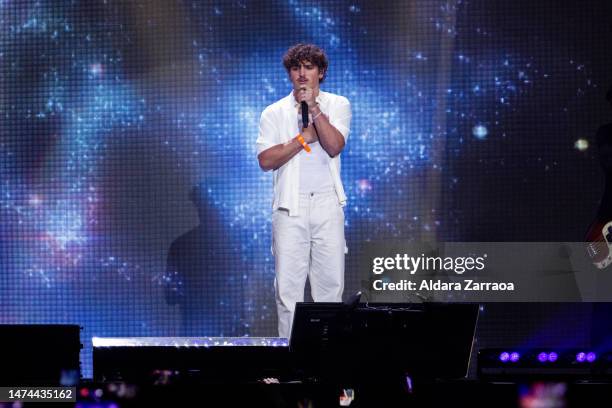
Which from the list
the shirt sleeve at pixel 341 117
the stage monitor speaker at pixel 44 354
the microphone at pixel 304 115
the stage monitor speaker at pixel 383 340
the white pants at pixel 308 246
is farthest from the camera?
the shirt sleeve at pixel 341 117

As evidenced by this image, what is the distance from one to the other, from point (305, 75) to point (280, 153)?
0.48 meters

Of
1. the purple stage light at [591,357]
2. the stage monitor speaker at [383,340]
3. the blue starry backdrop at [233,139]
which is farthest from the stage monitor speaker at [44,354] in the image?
the blue starry backdrop at [233,139]

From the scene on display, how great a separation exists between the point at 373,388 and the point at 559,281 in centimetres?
309

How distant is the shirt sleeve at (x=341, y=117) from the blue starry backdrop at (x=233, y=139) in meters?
0.78

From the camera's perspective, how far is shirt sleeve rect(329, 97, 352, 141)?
14.7 feet

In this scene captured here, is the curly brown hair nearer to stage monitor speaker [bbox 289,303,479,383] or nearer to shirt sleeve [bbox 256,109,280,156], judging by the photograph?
shirt sleeve [bbox 256,109,280,156]

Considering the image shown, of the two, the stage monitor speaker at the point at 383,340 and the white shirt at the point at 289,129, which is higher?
the white shirt at the point at 289,129

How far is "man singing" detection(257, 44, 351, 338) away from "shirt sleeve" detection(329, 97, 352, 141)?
0.07 feet

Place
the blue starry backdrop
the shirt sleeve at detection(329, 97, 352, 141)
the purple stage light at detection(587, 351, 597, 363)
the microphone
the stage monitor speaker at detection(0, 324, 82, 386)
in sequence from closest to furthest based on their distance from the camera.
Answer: the stage monitor speaker at detection(0, 324, 82, 386) → the purple stage light at detection(587, 351, 597, 363) → the microphone → the shirt sleeve at detection(329, 97, 352, 141) → the blue starry backdrop

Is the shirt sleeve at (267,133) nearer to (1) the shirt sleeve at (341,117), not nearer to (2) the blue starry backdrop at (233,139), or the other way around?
(1) the shirt sleeve at (341,117)

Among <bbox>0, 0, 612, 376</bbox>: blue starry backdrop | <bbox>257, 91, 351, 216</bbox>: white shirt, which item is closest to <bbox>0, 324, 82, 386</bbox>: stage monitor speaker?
<bbox>257, 91, 351, 216</bbox>: white shirt

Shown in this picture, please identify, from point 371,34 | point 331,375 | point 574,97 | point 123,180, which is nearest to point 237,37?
point 371,34

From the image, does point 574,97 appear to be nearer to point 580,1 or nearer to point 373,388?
point 580,1

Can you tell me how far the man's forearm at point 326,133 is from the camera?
14.0ft
